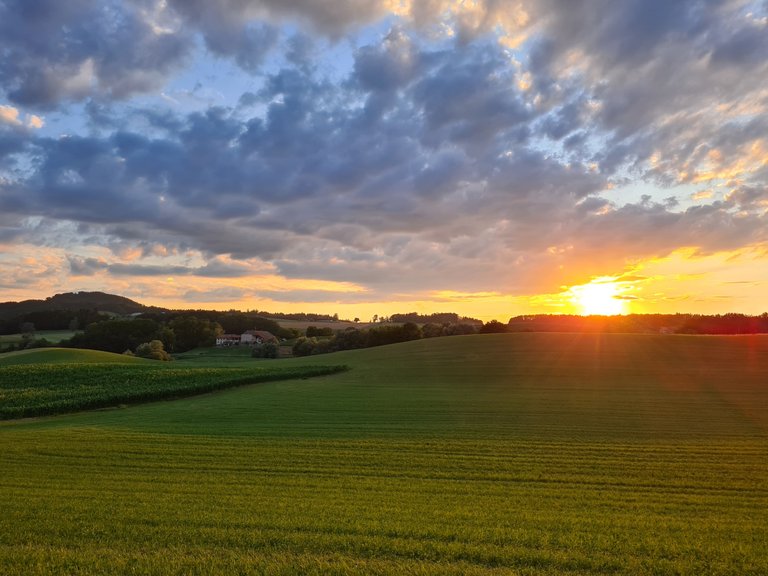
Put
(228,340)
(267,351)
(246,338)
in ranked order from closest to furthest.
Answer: (267,351), (228,340), (246,338)

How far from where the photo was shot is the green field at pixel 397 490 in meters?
7.97

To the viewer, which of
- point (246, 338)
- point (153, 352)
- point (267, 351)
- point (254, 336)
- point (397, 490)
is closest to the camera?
point (397, 490)

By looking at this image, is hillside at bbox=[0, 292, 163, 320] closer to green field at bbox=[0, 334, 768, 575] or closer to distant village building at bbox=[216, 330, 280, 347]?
distant village building at bbox=[216, 330, 280, 347]

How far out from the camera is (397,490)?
12.1m

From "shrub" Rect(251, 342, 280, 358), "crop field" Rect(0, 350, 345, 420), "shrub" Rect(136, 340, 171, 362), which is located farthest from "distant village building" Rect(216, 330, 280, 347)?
"crop field" Rect(0, 350, 345, 420)

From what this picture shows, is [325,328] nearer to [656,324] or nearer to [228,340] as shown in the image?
[228,340]

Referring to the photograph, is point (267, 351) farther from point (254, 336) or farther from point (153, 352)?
point (254, 336)

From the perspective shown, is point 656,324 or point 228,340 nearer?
point 656,324

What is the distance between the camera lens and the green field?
314 inches

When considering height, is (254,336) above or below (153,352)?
above

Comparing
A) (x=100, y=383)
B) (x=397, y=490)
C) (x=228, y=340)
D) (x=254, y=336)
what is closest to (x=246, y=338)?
(x=254, y=336)

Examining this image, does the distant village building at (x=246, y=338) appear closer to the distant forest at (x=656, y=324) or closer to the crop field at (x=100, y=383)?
the distant forest at (x=656, y=324)

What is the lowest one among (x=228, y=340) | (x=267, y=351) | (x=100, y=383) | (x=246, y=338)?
(x=100, y=383)

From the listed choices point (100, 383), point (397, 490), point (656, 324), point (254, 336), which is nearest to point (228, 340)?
point (254, 336)
